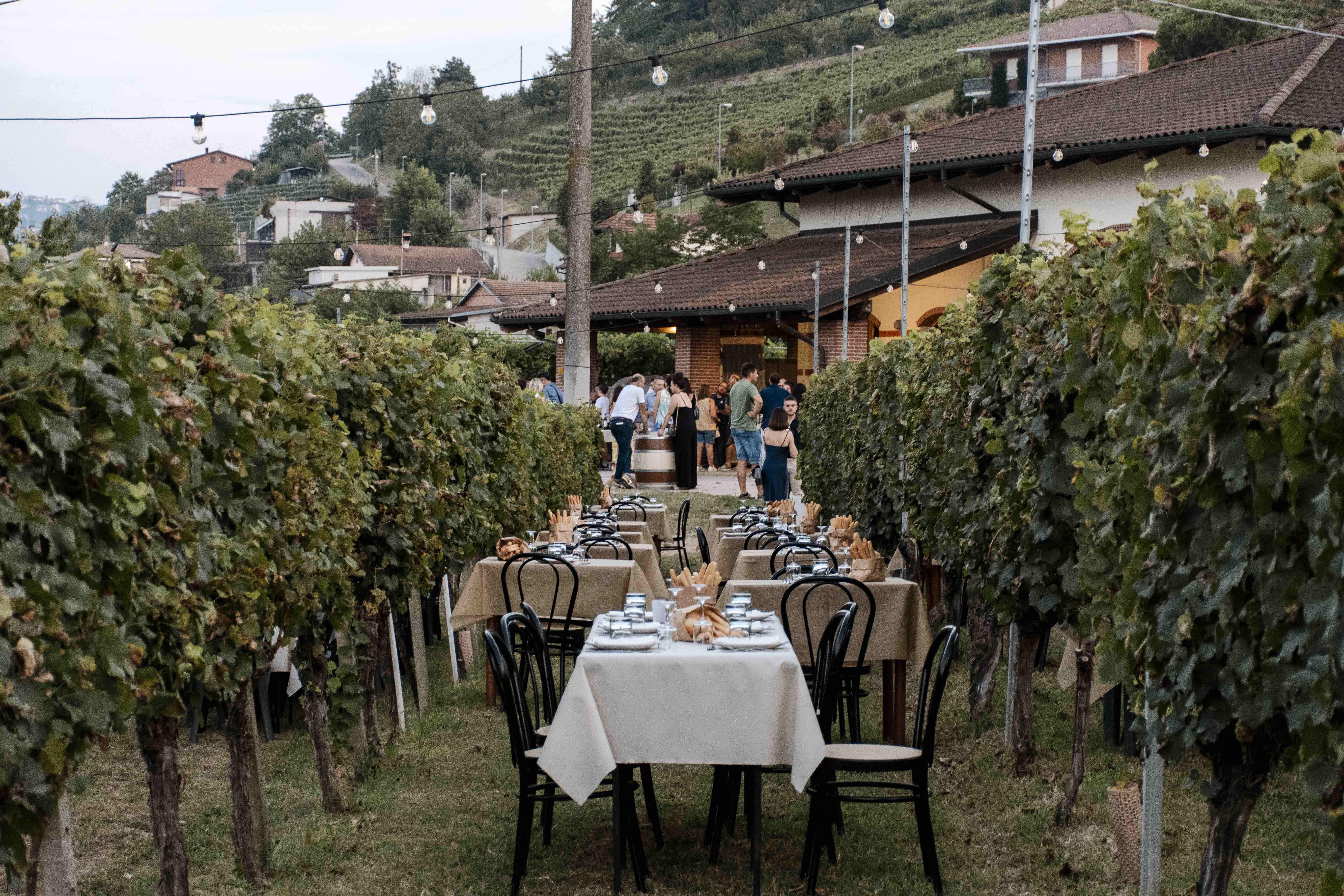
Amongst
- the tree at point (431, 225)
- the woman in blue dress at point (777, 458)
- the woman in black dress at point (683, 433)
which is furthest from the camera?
the tree at point (431, 225)

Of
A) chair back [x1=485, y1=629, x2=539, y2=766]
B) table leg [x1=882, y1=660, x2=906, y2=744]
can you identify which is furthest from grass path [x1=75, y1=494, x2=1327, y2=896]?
chair back [x1=485, y1=629, x2=539, y2=766]

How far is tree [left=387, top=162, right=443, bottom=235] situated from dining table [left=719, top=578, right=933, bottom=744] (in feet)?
293

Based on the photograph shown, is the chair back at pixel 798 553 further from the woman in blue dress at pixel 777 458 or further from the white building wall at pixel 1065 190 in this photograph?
the white building wall at pixel 1065 190

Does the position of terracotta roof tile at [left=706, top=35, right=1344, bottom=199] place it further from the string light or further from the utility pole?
the utility pole

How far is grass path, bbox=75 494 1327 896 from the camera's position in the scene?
210 inches

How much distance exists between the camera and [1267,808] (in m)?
6.07

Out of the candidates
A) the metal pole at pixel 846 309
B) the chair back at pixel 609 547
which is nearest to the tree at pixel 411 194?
the metal pole at pixel 846 309

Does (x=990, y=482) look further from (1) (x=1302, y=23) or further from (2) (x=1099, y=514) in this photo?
(1) (x=1302, y=23)

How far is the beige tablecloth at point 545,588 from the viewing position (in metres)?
8.31

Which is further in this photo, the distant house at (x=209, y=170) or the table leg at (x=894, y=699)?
the distant house at (x=209, y=170)

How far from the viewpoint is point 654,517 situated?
13234mm

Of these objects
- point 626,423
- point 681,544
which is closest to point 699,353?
point 626,423

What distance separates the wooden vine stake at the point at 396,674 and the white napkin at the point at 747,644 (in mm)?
2835

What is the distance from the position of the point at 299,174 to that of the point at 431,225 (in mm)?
37709
